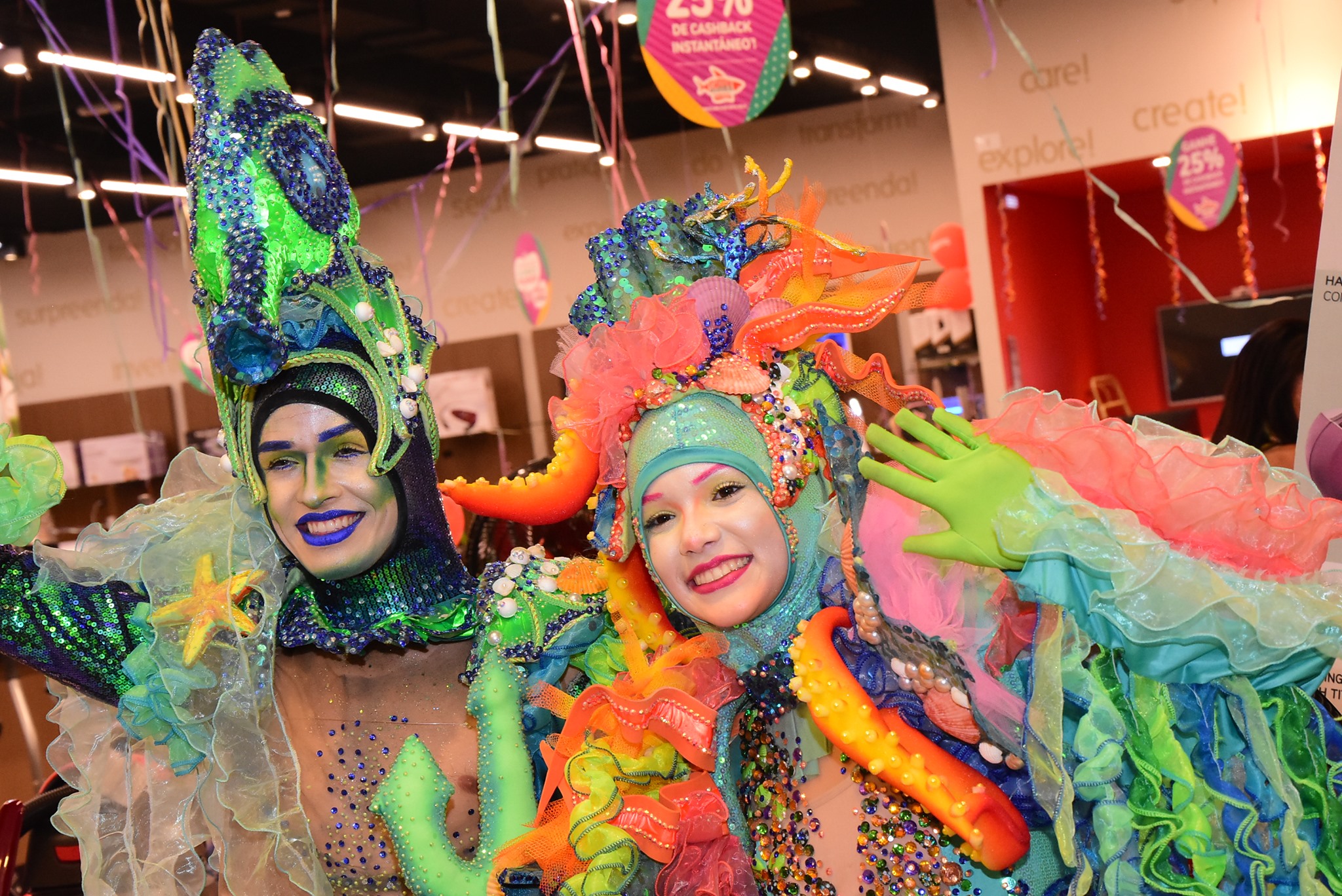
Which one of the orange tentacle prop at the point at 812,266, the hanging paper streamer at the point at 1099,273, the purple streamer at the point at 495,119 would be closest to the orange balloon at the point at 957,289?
the hanging paper streamer at the point at 1099,273

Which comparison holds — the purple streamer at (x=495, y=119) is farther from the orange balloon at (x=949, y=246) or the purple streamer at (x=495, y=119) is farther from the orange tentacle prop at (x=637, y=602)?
the orange tentacle prop at (x=637, y=602)

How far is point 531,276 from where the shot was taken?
795 cm

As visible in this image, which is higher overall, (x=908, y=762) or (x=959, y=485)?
(x=959, y=485)

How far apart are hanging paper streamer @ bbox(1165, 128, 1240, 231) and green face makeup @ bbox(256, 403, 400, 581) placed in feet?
16.5

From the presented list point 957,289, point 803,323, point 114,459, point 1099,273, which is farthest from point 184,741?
point 114,459

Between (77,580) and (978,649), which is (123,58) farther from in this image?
(978,649)

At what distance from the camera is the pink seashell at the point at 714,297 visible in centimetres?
157

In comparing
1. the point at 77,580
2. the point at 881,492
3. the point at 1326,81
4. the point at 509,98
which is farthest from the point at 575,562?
the point at 509,98

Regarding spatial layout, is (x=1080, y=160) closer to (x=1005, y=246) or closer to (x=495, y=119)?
(x=1005, y=246)

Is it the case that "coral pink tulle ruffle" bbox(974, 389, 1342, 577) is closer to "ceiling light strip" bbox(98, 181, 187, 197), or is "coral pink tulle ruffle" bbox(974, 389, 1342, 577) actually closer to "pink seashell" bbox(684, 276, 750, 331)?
"pink seashell" bbox(684, 276, 750, 331)

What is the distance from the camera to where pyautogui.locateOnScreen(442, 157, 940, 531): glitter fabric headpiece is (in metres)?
1.53

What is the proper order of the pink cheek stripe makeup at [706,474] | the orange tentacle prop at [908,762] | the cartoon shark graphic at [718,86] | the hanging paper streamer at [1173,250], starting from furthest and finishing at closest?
the hanging paper streamer at [1173,250] < the cartoon shark graphic at [718,86] < the pink cheek stripe makeup at [706,474] < the orange tentacle prop at [908,762]

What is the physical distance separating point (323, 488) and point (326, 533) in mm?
66

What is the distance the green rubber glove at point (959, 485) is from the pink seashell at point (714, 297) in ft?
1.18
